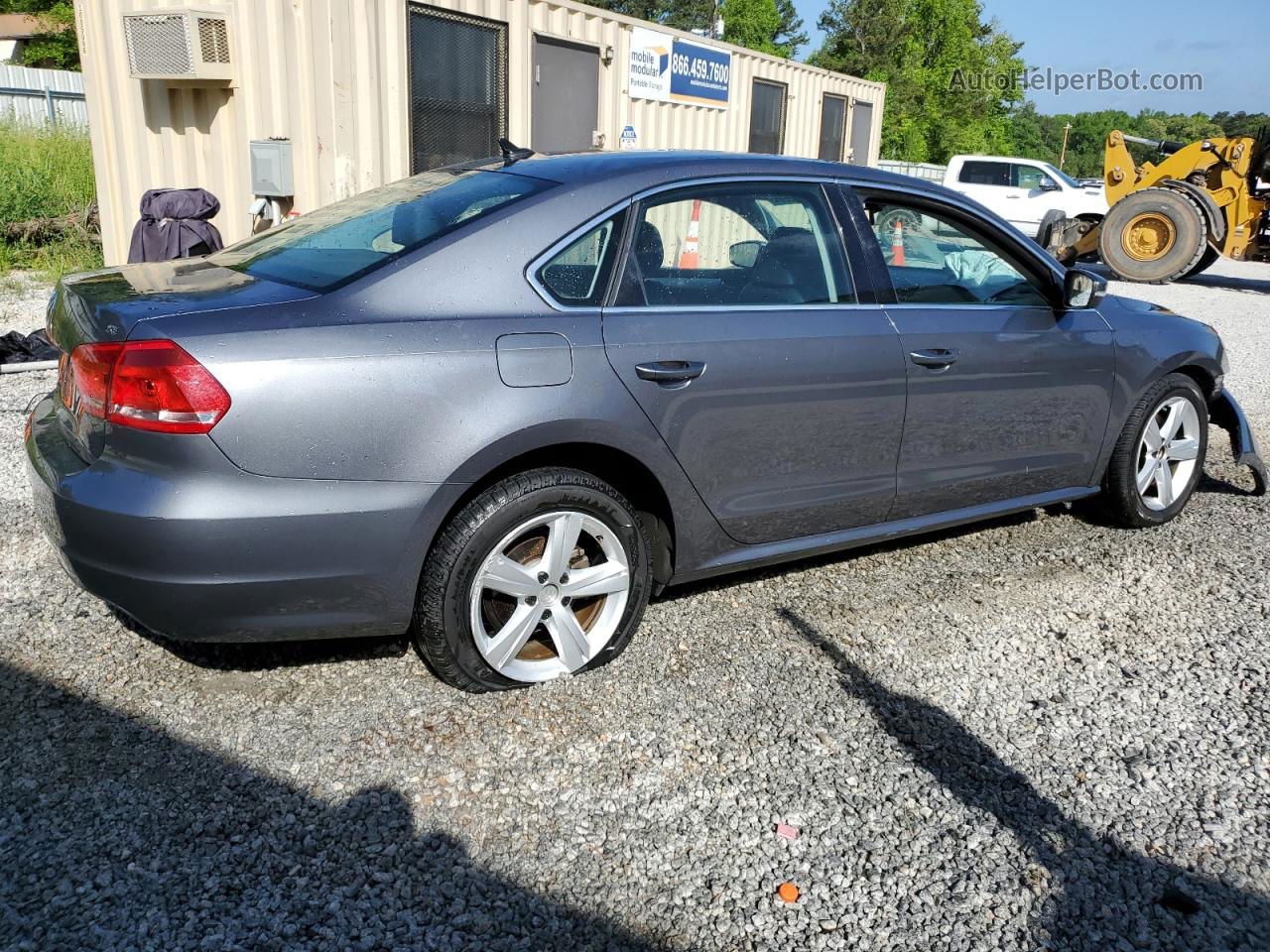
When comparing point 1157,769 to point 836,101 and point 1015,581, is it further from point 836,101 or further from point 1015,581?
point 836,101

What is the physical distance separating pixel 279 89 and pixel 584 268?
5.89 metres

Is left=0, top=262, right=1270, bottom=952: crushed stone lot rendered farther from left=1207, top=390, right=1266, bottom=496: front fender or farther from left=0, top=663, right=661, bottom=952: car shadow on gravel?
left=1207, top=390, right=1266, bottom=496: front fender

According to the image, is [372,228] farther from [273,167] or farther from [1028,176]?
[1028,176]

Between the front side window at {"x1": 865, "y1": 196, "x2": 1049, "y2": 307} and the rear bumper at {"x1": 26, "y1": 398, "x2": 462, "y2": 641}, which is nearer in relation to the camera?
the rear bumper at {"x1": 26, "y1": 398, "x2": 462, "y2": 641}

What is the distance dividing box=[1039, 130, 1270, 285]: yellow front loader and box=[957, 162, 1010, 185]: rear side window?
131 inches

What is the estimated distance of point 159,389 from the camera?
267 cm

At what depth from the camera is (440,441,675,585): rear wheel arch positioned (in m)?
3.07

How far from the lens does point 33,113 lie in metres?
20.1

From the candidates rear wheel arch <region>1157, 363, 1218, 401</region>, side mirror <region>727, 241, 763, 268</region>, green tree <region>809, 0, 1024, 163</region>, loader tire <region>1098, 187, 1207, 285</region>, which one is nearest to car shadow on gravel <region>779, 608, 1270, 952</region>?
side mirror <region>727, 241, 763, 268</region>

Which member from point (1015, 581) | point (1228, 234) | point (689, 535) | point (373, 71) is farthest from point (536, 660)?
point (1228, 234)

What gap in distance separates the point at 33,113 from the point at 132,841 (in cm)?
2160

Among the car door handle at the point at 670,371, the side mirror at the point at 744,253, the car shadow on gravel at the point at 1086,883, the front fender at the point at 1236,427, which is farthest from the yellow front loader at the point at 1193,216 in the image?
the car shadow on gravel at the point at 1086,883

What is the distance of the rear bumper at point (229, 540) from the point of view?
8.84 feet

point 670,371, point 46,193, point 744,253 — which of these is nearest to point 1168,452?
point 744,253
